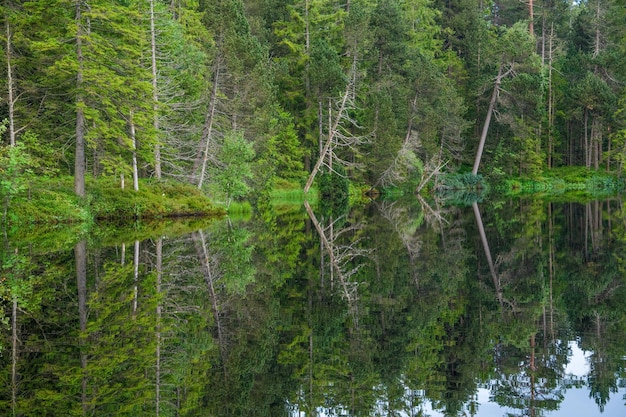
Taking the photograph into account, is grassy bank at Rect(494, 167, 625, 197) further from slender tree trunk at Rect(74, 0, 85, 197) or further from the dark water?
the dark water

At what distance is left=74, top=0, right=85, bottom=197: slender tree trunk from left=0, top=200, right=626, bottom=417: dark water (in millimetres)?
6435

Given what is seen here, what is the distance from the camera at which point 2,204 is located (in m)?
22.9

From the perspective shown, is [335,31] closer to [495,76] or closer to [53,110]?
[495,76]

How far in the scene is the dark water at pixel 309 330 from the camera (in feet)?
21.9

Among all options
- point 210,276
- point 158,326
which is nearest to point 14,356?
point 158,326

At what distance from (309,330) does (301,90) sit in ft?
145

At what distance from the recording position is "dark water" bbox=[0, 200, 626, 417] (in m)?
6.69

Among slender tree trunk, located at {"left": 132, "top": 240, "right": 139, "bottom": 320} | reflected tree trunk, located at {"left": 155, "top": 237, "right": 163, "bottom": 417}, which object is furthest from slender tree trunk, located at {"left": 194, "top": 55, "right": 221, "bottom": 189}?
reflected tree trunk, located at {"left": 155, "top": 237, "right": 163, "bottom": 417}

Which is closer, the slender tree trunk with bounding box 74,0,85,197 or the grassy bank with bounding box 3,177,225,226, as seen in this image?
the grassy bank with bounding box 3,177,225,226

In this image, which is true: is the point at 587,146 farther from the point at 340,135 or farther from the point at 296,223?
the point at 296,223

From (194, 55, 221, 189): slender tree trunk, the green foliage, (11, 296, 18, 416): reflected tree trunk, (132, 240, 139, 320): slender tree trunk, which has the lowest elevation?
(11, 296, 18, 416): reflected tree trunk

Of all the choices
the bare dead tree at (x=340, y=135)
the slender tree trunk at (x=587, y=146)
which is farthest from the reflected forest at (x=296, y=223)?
the bare dead tree at (x=340, y=135)

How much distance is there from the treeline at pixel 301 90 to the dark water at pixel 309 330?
8.83m

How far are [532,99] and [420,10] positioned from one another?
16.4 m
